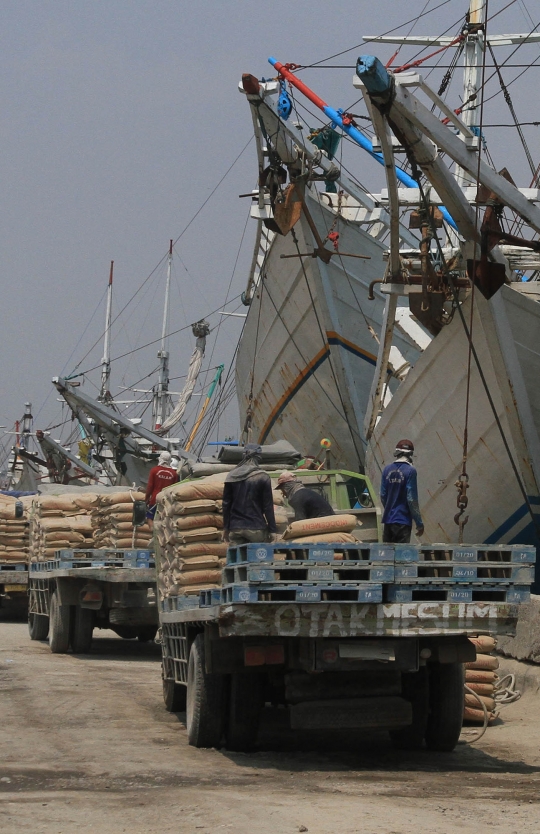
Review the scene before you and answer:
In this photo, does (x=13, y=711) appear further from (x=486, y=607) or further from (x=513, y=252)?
(x=513, y=252)

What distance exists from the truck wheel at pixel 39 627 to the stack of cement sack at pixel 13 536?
280 cm

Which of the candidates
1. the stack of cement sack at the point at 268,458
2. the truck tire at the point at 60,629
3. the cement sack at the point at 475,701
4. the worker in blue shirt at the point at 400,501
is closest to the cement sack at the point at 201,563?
the worker in blue shirt at the point at 400,501

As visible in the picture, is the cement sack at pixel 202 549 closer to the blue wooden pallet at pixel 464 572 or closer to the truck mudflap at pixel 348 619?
the truck mudflap at pixel 348 619

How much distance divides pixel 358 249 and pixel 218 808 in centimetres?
1846

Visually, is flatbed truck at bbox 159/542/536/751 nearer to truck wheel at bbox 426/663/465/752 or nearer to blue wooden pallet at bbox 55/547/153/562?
truck wheel at bbox 426/663/465/752

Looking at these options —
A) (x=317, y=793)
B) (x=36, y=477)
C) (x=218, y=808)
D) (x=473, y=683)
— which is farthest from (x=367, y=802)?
(x=36, y=477)

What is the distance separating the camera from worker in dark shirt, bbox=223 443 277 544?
8.59 m

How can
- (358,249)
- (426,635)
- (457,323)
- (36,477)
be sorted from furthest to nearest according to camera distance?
(36,477) < (358,249) < (457,323) < (426,635)

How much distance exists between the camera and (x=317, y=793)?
257 inches

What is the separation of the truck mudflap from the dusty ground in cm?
84

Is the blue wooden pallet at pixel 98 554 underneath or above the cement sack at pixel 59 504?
underneath

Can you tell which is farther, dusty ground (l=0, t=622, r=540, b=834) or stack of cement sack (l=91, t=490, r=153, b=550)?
stack of cement sack (l=91, t=490, r=153, b=550)

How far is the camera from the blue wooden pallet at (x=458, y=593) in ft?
24.1

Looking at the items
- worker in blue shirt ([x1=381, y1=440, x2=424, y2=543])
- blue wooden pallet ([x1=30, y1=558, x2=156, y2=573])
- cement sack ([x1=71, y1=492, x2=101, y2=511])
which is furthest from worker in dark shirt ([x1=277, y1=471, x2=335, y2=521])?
cement sack ([x1=71, y1=492, x2=101, y2=511])
